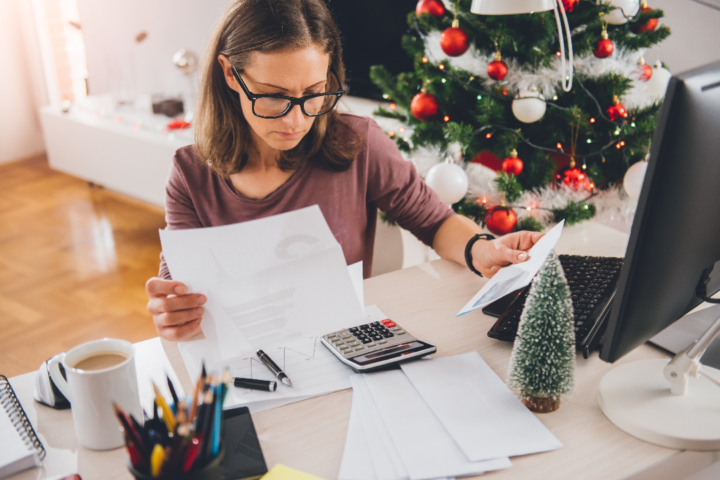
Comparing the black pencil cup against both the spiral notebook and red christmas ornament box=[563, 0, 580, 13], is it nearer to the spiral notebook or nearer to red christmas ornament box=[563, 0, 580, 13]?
the spiral notebook

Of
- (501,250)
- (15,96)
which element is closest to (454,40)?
(501,250)

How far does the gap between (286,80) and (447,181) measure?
531 mm

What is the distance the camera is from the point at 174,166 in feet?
3.73

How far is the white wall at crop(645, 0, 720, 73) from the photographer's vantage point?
1.65 m

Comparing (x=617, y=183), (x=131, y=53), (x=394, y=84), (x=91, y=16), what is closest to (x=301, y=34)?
(x=394, y=84)

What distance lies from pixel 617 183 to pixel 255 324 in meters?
1.08

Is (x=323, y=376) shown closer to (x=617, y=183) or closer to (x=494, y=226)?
(x=494, y=226)

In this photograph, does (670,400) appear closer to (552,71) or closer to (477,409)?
(477,409)

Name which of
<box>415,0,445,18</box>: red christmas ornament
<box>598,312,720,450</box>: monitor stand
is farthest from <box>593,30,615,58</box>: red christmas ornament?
<box>598,312,720,450</box>: monitor stand

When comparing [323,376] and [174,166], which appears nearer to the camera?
[323,376]

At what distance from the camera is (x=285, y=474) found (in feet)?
1.93

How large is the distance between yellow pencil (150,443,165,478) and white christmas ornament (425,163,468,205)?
97 cm

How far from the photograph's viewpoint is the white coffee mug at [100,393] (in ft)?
1.96

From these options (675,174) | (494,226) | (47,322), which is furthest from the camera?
(47,322)
